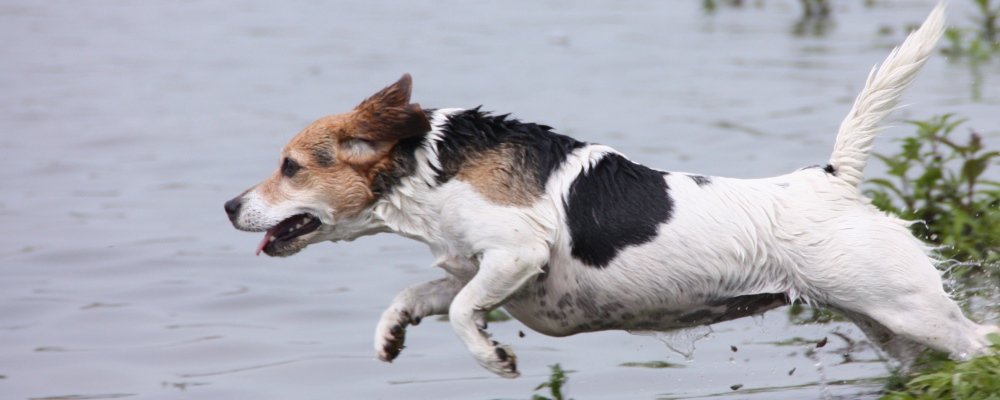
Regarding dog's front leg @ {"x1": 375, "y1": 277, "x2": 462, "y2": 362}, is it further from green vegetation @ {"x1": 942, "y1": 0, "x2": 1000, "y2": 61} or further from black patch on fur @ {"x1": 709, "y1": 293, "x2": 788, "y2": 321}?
green vegetation @ {"x1": 942, "y1": 0, "x2": 1000, "y2": 61}

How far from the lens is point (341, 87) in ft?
49.0

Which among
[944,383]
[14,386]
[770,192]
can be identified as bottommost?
[14,386]

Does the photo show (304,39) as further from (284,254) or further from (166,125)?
(284,254)

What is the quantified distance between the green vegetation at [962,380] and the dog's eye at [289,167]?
259 centimetres

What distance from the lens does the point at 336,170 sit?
617cm

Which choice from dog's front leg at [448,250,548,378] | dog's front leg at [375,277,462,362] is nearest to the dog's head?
dog's front leg at [375,277,462,362]

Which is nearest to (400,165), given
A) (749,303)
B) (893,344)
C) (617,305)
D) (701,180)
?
(617,305)

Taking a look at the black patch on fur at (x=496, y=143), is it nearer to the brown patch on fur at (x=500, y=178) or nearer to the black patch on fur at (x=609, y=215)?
the brown patch on fur at (x=500, y=178)

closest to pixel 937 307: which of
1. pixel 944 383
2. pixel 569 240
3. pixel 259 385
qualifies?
pixel 944 383

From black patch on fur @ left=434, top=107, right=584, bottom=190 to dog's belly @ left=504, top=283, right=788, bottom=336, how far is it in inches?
19.1

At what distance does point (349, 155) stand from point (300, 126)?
7499 mm

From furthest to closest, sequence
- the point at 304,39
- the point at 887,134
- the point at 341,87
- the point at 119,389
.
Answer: the point at 304,39 < the point at 341,87 < the point at 887,134 < the point at 119,389

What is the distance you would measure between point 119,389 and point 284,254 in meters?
2.15

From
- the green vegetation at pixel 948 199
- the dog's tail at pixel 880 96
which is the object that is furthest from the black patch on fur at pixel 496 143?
the green vegetation at pixel 948 199
